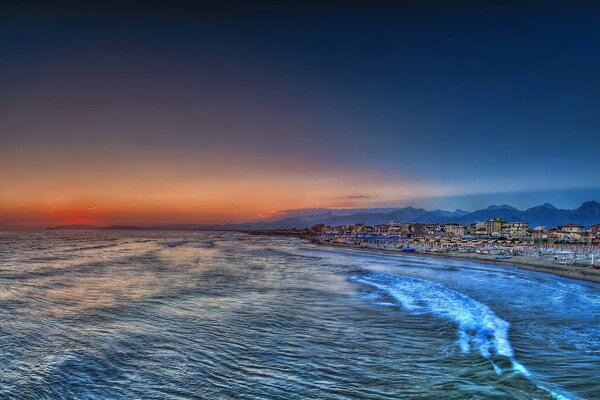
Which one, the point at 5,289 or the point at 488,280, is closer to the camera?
the point at 5,289


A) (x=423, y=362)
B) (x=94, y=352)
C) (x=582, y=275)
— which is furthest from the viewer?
(x=582, y=275)

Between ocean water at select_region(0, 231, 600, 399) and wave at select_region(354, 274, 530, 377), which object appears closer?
ocean water at select_region(0, 231, 600, 399)

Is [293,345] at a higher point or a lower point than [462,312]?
higher

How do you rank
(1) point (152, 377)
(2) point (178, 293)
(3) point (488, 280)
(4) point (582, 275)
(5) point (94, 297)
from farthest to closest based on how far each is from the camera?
(4) point (582, 275) → (3) point (488, 280) → (2) point (178, 293) → (5) point (94, 297) → (1) point (152, 377)

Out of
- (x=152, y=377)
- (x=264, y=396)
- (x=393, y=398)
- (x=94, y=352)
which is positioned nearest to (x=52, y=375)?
(x=94, y=352)

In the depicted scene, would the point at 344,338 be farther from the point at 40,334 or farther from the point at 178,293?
the point at 178,293

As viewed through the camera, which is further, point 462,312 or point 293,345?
point 462,312
